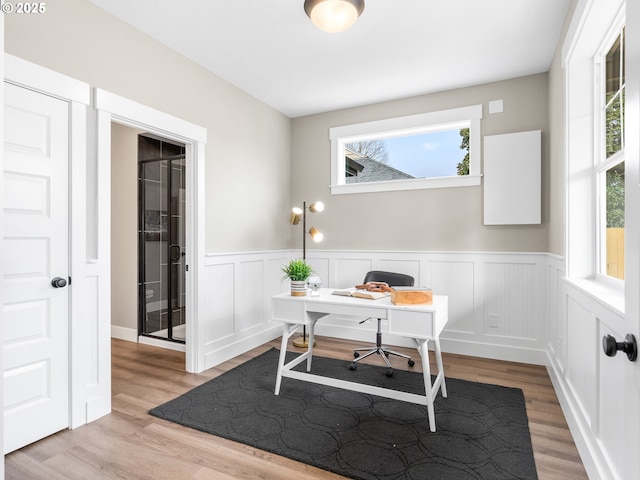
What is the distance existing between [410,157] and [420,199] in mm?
507

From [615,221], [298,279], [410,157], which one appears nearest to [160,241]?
[298,279]

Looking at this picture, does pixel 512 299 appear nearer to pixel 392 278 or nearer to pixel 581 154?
pixel 392 278

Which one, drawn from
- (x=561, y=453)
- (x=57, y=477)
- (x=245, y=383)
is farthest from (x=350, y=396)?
(x=57, y=477)

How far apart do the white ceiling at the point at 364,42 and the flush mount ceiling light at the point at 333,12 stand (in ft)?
0.85

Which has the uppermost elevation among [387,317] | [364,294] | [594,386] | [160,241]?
[160,241]

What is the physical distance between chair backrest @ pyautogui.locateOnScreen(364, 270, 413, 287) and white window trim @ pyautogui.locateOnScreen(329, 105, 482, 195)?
101 centimetres

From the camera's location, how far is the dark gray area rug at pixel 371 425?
6.30 ft

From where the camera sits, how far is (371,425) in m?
2.32

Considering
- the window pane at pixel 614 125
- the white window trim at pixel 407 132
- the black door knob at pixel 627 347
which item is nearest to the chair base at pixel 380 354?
the white window trim at pixel 407 132

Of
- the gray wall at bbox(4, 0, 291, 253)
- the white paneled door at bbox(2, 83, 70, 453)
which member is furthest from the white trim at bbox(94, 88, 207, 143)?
the white paneled door at bbox(2, 83, 70, 453)

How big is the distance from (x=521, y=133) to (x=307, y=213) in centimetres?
242

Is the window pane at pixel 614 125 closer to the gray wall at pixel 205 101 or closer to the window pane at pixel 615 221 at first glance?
the window pane at pixel 615 221

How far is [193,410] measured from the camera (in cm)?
249

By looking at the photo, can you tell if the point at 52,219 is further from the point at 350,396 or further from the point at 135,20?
the point at 350,396
